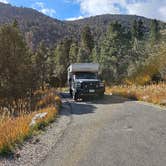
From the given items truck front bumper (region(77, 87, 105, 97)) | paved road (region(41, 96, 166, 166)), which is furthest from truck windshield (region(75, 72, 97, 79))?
paved road (region(41, 96, 166, 166))

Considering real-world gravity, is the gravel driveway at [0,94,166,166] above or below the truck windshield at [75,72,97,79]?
below

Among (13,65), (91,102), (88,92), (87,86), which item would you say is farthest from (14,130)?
(13,65)

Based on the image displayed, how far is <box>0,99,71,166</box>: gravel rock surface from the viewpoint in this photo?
8.30m

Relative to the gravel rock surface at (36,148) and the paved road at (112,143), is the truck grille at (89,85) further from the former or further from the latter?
the gravel rock surface at (36,148)

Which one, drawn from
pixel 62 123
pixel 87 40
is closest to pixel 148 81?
pixel 62 123

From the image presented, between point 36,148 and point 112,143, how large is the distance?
2044mm

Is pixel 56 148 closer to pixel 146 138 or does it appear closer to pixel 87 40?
pixel 146 138

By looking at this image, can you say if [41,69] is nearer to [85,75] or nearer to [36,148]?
[85,75]

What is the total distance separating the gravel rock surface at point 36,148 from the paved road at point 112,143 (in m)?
0.22

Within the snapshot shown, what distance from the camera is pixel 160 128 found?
11867 millimetres

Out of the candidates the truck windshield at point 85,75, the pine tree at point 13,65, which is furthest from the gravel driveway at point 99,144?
the truck windshield at point 85,75

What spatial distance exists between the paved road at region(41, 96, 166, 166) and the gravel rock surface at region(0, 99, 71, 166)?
0.22 meters

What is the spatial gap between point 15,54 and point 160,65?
16.4m

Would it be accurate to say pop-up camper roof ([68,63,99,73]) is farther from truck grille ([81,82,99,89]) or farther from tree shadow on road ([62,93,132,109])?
Result: truck grille ([81,82,99,89])
